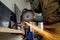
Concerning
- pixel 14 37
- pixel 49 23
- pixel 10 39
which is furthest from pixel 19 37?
pixel 49 23

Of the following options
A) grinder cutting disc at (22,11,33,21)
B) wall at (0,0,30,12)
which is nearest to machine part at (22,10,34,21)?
grinder cutting disc at (22,11,33,21)

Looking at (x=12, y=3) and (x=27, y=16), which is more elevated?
(x=12, y=3)

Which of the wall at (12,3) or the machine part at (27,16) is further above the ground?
the wall at (12,3)

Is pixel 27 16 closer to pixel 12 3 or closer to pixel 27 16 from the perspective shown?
pixel 27 16

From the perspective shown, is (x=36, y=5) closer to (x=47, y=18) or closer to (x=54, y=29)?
(x=47, y=18)

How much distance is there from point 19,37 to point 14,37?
0.46 feet

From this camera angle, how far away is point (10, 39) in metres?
1.72

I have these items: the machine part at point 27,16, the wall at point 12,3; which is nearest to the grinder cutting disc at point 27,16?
the machine part at point 27,16

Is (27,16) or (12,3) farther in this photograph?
(12,3)

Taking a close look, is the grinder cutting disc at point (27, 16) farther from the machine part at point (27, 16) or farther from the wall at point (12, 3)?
the wall at point (12, 3)

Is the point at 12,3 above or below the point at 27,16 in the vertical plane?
above

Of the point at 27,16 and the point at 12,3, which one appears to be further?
the point at 12,3

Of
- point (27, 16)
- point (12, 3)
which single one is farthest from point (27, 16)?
point (12, 3)

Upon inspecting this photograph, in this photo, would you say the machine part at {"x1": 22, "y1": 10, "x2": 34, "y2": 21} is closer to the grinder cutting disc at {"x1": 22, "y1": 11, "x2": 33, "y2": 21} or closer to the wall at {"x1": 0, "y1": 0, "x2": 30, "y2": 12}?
the grinder cutting disc at {"x1": 22, "y1": 11, "x2": 33, "y2": 21}
